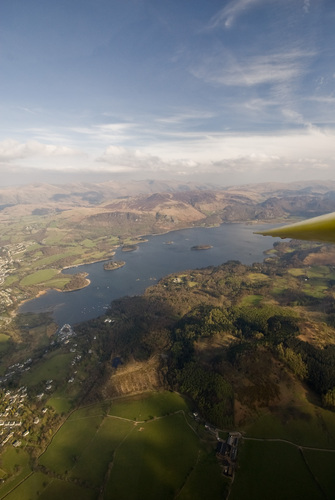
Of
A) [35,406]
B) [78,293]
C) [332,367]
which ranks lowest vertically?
[78,293]

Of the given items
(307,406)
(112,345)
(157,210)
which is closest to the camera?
(307,406)

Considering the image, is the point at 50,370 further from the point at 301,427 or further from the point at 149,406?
the point at 301,427

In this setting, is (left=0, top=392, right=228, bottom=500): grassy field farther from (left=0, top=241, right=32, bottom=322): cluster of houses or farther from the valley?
(left=0, top=241, right=32, bottom=322): cluster of houses

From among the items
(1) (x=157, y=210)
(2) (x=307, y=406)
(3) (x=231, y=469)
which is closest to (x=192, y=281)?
(2) (x=307, y=406)

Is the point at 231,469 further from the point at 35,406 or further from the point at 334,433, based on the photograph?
the point at 35,406

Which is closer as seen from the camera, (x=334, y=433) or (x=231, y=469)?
(x=231, y=469)

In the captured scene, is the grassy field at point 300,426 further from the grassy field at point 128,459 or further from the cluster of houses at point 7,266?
the cluster of houses at point 7,266

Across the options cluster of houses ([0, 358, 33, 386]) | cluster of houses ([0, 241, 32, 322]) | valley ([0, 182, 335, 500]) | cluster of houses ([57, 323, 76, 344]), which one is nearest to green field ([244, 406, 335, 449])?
valley ([0, 182, 335, 500])

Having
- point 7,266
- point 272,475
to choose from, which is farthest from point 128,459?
point 7,266
